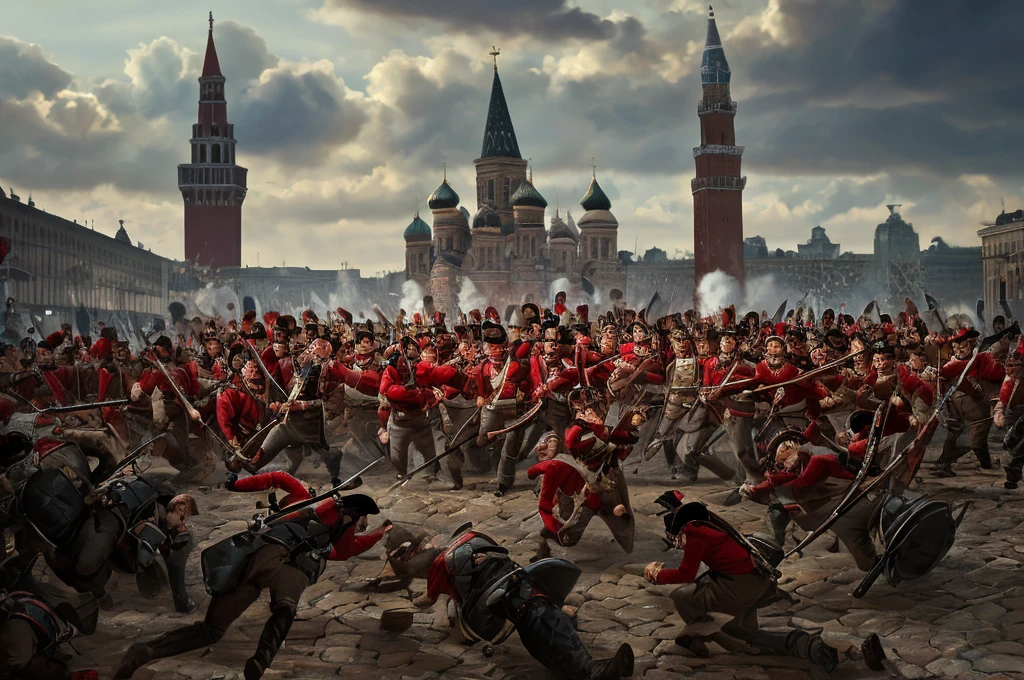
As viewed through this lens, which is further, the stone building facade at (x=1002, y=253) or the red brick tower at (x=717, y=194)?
the red brick tower at (x=717, y=194)

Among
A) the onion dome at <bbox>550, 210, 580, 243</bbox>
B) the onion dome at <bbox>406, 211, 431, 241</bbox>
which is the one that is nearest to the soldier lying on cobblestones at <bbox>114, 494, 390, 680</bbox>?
the onion dome at <bbox>550, 210, 580, 243</bbox>

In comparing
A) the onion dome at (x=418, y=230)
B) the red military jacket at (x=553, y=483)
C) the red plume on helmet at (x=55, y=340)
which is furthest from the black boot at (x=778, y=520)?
the onion dome at (x=418, y=230)

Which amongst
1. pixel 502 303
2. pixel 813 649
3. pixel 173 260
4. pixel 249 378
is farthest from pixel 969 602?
pixel 173 260

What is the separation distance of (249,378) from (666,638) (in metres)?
6.47

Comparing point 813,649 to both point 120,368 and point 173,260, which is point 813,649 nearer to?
point 120,368

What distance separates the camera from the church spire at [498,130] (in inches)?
2776

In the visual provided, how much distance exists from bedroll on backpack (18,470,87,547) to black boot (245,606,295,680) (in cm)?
160

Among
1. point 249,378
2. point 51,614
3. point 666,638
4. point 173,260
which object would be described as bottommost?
point 666,638

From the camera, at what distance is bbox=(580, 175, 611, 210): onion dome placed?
2638 inches

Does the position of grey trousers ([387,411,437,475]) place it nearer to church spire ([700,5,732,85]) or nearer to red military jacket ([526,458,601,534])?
red military jacket ([526,458,601,534])

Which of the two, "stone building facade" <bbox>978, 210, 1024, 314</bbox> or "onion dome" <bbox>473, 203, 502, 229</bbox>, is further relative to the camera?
"onion dome" <bbox>473, 203, 502, 229</bbox>

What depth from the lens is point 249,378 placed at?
1142 centimetres

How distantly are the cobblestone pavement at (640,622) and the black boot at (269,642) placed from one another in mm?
381

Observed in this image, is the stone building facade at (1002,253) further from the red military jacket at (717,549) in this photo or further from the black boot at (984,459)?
the red military jacket at (717,549)
